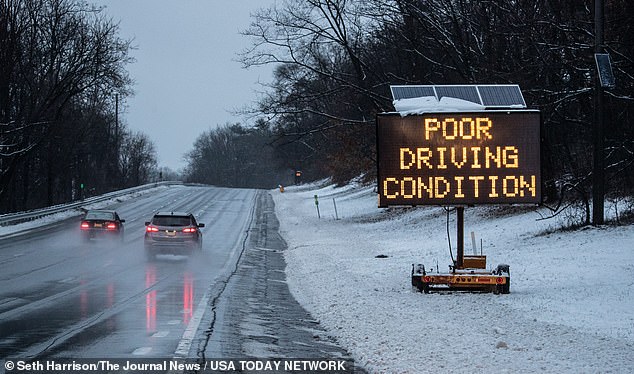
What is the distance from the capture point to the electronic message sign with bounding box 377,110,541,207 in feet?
56.2

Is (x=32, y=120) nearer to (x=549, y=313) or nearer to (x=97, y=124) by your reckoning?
(x=97, y=124)

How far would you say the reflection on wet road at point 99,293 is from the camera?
11.5 meters

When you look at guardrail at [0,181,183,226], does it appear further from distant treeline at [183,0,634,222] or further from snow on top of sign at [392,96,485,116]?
snow on top of sign at [392,96,485,116]

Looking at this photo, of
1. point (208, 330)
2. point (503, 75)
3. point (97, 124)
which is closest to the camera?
point (208, 330)

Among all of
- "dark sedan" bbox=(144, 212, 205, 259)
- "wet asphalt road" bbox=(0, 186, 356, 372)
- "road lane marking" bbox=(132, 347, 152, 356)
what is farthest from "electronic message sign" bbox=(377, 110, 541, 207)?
"dark sedan" bbox=(144, 212, 205, 259)

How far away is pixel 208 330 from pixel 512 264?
11061mm

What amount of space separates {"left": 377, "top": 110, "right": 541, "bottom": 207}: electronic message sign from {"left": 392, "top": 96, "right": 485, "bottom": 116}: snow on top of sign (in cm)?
14

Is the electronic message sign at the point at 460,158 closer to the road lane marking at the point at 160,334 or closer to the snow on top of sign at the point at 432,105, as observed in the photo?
the snow on top of sign at the point at 432,105

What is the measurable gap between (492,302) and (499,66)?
18.9 metres

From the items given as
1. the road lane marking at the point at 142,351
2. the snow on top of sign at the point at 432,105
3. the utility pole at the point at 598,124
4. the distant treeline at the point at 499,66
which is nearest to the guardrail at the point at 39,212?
the distant treeline at the point at 499,66

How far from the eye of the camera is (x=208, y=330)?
12.8m

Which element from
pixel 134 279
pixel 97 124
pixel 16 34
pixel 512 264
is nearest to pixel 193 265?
pixel 134 279

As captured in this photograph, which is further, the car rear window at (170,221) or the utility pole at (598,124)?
the car rear window at (170,221)

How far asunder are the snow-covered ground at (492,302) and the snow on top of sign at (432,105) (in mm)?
3636
